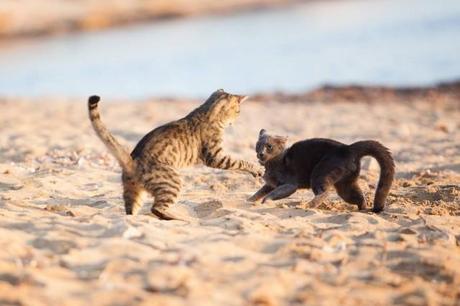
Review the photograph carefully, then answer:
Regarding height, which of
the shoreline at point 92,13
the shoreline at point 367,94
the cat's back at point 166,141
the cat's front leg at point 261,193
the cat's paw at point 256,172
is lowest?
the cat's front leg at point 261,193

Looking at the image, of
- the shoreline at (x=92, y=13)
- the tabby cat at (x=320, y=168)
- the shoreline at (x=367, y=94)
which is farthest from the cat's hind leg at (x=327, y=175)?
the shoreline at (x=92, y=13)

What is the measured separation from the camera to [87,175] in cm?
931

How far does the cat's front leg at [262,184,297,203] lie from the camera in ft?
23.9

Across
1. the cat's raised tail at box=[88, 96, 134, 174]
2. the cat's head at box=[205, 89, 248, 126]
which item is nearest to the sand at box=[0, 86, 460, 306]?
the cat's raised tail at box=[88, 96, 134, 174]

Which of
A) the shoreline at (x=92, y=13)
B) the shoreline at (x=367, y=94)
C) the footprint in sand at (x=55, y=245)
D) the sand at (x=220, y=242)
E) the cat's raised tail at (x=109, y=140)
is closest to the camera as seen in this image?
the sand at (x=220, y=242)

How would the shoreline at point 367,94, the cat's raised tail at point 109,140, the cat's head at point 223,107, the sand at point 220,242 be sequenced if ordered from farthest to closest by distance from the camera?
the shoreline at point 367,94
the cat's head at point 223,107
the cat's raised tail at point 109,140
the sand at point 220,242

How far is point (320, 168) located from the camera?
7105 mm

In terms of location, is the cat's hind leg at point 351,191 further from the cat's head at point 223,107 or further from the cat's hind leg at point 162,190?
the cat's hind leg at point 162,190

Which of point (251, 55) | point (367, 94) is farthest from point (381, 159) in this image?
point (251, 55)

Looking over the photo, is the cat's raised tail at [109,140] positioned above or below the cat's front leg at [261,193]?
above

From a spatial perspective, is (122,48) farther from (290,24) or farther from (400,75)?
(400,75)

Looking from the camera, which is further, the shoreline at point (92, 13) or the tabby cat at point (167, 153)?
the shoreline at point (92, 13)

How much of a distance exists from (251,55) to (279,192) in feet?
67.9

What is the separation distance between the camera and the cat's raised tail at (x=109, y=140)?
6482mm
